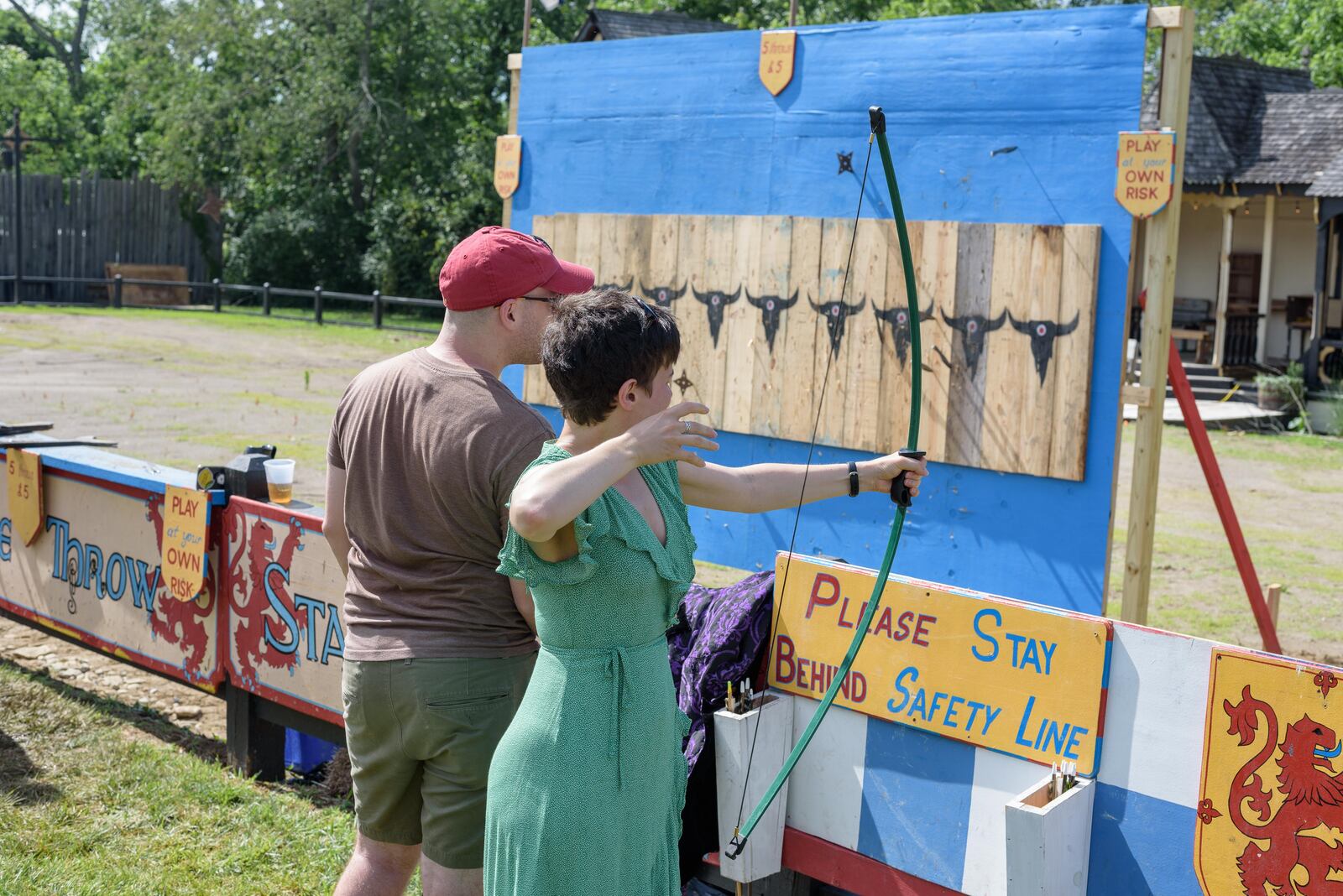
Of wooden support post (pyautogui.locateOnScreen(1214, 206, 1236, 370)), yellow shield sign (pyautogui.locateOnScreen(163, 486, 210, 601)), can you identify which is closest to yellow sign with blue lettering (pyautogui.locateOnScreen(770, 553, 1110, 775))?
yellow shield sign (pyautogui.locateOnScreen(163, 486, 210, 601))

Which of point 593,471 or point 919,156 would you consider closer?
point 593,471

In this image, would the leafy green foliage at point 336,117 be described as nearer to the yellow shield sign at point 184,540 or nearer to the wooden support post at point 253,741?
the yellow shield sign at point 184,540

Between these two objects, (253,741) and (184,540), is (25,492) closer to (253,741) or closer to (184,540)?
(184,540)

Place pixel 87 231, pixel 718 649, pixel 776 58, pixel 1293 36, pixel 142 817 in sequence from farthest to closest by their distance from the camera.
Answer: pixel 1293 36
pixel 87 231
pixel 776 58
pixel 142 817
pixel 718 649

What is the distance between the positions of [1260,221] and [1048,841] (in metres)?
20.6

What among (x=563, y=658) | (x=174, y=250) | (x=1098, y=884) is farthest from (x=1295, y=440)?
(x=174, y=250)

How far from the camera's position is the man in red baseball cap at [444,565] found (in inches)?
93.2

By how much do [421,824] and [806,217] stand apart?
13.1 ft

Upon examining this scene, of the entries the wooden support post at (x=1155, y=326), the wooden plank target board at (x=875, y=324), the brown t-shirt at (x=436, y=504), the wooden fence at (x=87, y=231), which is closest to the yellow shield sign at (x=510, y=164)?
the wooden plank target board at (x=875, y=324)

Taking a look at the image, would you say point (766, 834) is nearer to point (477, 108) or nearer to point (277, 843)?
point (277, 843)

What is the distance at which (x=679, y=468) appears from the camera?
2348 mm

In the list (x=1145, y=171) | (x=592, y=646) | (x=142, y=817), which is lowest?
(x=142, y=817)

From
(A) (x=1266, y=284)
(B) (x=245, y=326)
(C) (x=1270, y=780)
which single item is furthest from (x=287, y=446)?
(A) (x=1266, y=284)

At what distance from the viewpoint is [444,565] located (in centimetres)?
241
